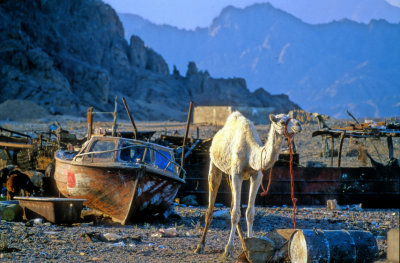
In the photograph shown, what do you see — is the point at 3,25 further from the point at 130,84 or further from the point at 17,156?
the point at 17,156

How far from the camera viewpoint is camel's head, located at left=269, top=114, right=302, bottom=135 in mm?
7703

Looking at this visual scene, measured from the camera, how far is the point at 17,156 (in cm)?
1822

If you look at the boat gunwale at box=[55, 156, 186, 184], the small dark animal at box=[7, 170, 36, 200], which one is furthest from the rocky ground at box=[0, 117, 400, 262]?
the small dark animal at box=[7, 170, 36, 200]

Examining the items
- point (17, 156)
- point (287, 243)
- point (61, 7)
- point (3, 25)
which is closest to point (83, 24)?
point (61, 7)

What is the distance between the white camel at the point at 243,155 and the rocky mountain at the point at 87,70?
2156 inches

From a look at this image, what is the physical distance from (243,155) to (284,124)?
1.26 meters

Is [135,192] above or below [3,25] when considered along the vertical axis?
below

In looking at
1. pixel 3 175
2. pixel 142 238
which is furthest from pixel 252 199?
pixel 3 175

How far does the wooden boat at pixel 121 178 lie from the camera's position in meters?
11.7

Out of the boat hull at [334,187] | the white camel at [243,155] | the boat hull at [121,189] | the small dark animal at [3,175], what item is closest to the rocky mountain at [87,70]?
the small dark animal at [3,175]

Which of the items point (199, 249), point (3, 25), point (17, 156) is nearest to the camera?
point (199, 249)

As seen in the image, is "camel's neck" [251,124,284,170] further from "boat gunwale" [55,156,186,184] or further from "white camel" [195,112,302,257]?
"boat gunwale" [55,156,186,184]

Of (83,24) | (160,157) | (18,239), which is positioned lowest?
(18,239)

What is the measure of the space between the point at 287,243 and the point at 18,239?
17.6 feet
